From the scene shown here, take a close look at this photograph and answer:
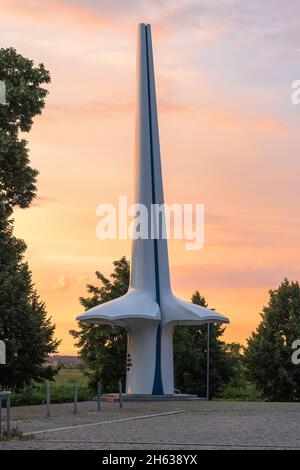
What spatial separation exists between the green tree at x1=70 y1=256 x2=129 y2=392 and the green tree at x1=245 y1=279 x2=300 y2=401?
8672 mm

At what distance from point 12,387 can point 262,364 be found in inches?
684

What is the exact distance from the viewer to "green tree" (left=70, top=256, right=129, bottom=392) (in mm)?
56375

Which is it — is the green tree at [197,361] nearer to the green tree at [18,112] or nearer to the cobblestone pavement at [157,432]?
the cobblestone pavement at [157,432]

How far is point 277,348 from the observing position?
57156 mm

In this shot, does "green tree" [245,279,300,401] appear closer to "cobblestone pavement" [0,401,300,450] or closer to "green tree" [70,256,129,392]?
"green tree" [70,256,129,392]

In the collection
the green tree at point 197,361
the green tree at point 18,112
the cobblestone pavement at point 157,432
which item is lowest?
the cobblestone pavement at point 157,432

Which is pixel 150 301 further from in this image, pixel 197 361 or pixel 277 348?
pixel 197 361

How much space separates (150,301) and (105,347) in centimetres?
1269

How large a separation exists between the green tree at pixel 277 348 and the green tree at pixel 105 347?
341 inches

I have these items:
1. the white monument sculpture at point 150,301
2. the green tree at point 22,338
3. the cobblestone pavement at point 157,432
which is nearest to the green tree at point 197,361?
the green tree at point 22,338

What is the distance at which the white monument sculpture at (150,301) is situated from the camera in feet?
147

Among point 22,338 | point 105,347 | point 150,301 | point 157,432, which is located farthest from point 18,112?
point 105,347
